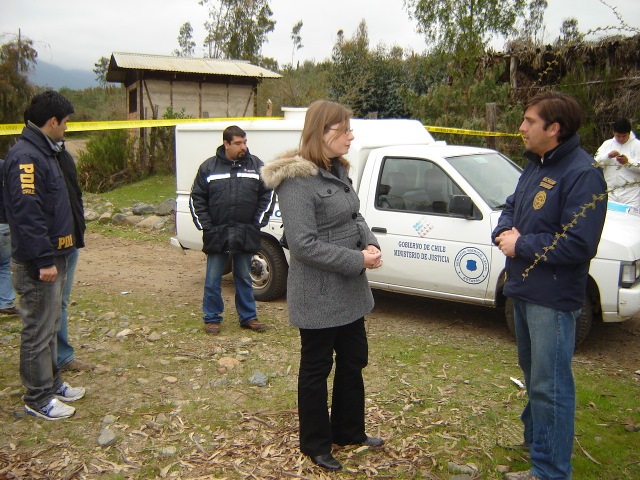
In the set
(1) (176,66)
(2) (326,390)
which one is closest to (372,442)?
(2) (326,390)

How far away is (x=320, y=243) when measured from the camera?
120 inches

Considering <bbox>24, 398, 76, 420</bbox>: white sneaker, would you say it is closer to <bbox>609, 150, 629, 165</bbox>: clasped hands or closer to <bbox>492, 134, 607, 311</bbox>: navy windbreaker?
<bbox>492, 134, 607, 311</bbox>: navy windbreaker

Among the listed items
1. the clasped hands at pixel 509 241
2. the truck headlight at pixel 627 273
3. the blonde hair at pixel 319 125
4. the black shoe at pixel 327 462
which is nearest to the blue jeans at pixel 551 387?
the clasped hands at pixel 509 241

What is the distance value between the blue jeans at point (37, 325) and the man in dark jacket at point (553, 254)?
9.15 feet

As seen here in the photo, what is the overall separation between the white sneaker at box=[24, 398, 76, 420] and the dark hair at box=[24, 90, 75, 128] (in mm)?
1795

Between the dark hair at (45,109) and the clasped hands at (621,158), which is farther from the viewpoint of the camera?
the clasped hands at (621,158)

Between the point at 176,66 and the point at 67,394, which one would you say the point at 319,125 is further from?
the point at 176,66

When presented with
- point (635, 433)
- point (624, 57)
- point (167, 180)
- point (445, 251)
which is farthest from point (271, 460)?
point (167, 180)

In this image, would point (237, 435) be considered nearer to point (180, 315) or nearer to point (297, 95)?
point (180, 315)

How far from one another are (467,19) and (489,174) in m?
11.7

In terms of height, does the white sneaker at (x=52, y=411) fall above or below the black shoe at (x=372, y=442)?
below

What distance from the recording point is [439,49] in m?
17.0

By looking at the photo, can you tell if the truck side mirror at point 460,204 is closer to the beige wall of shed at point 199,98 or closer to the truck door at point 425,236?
the truck door at point 425,236

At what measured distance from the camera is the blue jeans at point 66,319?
430cm
